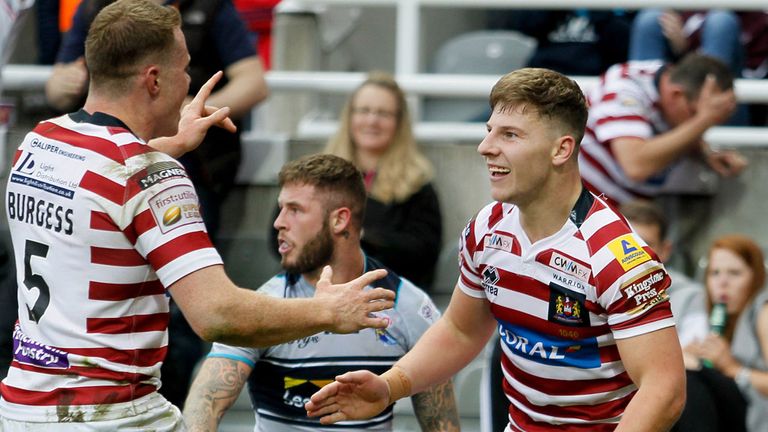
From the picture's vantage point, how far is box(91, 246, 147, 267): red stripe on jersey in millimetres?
3502

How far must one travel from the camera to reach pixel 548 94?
3846mm

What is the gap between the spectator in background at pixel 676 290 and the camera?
19.2 feet

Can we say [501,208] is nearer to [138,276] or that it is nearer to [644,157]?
[138,276]

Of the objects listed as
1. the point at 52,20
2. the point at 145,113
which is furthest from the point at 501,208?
the point at 52,20

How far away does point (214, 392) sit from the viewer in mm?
4508

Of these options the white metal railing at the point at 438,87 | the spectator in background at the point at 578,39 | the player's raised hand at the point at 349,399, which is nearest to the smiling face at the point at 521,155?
the player's raised hand at the point at 349,399

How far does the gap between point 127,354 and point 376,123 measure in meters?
2.87

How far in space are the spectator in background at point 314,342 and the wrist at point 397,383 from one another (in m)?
0.37

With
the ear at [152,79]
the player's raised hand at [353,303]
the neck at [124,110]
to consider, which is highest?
the ear at [152,79]

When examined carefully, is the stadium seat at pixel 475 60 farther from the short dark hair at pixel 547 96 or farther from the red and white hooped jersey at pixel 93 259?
the red and white hooped jersey at pixel 93 259

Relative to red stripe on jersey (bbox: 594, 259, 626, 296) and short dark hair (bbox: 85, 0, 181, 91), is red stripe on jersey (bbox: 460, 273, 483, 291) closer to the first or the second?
red stripe on jersey (bbox: 594, 259, 626, 296)

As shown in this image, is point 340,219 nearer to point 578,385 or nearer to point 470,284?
point 470,284

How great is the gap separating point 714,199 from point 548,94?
125 inches

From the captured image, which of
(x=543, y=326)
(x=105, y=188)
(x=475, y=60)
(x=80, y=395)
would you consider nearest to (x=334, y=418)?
(x=543, y=326)
